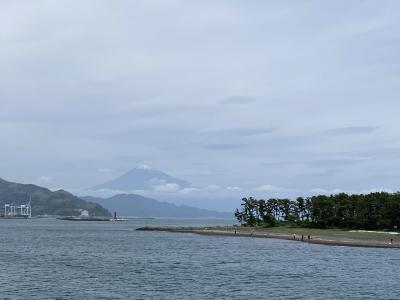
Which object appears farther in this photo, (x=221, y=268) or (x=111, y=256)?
(x=111, y=256)

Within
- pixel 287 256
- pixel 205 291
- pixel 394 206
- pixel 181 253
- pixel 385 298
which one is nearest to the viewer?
pixel 385 298

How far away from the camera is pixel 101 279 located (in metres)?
86.6

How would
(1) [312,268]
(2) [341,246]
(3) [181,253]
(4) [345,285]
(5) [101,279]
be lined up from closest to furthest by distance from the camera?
(4) [345,285] < (5) [101,279] < (1) [312,268] < (3) [181,253] < (2) [341,246]

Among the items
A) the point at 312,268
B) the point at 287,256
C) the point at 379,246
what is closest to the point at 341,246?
the point at 379,246

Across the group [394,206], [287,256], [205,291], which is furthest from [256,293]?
[394,206]

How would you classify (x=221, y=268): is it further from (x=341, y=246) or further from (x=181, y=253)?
(x=341, y=246)

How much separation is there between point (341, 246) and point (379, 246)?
12.3 metres

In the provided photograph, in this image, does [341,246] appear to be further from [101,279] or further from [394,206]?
[101,279]

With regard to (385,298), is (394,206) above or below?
above

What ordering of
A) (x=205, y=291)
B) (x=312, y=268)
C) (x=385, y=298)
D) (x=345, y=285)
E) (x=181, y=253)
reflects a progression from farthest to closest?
(x=181, y=253), (x=312, y=268), (x=345, y=285), (x=205, y=291), (x=385, y=298)

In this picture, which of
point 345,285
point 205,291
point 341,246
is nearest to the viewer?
point 205,291

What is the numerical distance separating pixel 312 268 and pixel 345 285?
20976 mm

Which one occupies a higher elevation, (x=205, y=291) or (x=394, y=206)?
(x=394, y=206)

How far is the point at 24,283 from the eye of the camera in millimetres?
81062
